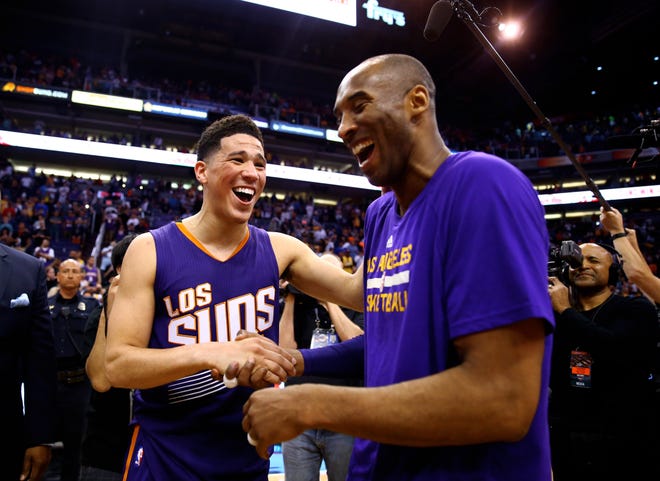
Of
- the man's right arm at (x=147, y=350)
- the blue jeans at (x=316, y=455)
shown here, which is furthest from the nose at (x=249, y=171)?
the blue jeans at (x=316, y=455)

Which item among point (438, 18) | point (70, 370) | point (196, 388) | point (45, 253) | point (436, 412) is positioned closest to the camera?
point (436, 412)

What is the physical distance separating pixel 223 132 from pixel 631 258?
2.93 metres

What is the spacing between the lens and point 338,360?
1.59 meters

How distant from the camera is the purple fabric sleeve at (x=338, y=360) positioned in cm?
158

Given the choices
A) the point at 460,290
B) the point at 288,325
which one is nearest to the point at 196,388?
the point at 460,290

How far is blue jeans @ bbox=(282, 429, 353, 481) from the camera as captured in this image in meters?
3.18

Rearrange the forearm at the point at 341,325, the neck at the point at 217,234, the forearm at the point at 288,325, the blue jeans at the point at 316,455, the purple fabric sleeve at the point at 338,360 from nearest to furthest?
1. the purple fabric sleeve at the point at 338,360
2. the neck at the point at 217,234
3. the blue jeans at the point at 316,455
4. the forearm at the point at 341,325
5. the forearm at the point at 288,325

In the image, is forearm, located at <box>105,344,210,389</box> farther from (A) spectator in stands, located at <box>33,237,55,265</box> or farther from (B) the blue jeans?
(A) spectator in stands, located at <box>33,237,55,265</box>

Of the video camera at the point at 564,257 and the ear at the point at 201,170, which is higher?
the ear at the point at 201,170

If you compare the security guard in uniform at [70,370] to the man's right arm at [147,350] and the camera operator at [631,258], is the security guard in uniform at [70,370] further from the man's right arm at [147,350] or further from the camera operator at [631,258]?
the camera operator at [631,258]

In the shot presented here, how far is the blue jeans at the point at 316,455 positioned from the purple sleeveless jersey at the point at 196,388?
1.41 m

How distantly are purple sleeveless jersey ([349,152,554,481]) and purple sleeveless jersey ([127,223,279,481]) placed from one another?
0.70 m

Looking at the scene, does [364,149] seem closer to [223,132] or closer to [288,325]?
[223,132]

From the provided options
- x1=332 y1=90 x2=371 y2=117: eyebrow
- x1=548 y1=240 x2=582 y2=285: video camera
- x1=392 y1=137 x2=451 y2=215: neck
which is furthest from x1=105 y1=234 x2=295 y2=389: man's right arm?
x1=548 y1=240 x2=582 y2=285: video camera
